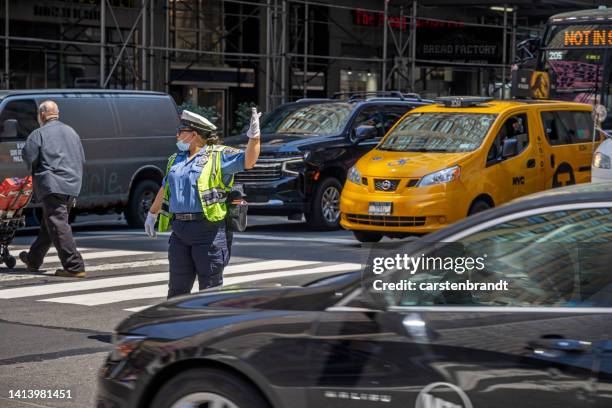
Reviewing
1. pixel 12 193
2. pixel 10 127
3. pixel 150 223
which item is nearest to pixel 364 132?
pixel 10 127

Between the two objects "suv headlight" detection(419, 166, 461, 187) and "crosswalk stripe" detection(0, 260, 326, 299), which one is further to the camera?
"suv headlight" detection(419, 166, 461, 187)

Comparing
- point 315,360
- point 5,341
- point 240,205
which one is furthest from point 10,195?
point 315,360

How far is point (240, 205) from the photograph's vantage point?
28.2ft

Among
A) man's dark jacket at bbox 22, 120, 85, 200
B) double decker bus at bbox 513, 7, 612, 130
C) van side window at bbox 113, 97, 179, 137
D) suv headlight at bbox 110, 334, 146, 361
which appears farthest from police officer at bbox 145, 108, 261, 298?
double decker bus at bbox 513, 7, 612, 130

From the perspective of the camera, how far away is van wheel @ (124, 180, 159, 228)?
1823 cm

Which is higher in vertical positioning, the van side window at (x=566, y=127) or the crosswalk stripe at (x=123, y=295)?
the van side window at (x=566, y=127)

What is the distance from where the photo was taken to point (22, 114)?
53.3 feet

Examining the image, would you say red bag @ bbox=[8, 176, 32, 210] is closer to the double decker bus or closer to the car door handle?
the car door handle

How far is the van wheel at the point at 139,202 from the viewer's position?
1823 centimetres

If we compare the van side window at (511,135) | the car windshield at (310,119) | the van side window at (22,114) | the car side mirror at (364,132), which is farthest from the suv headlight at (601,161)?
the van side window at (22,114)

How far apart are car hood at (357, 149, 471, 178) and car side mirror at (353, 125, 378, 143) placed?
2.67 meters

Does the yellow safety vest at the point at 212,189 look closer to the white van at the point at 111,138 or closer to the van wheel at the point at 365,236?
the van wheel at the point at 365,236

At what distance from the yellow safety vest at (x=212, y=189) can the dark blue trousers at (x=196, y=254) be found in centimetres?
8

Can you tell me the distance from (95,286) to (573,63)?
13.6 meters
